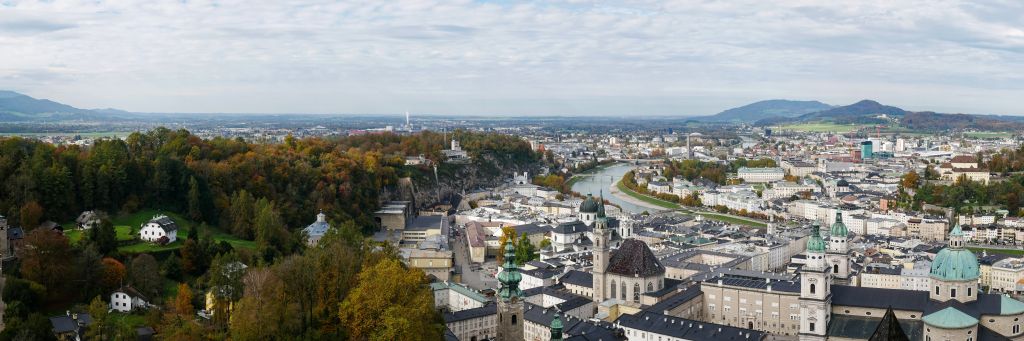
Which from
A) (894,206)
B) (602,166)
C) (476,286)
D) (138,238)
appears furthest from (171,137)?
(602,166)

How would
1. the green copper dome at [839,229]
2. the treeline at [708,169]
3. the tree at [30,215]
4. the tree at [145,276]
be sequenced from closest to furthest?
the tree at [145,276], the green copper dome at [839,229], the tree at [30,215], the treeline at [708,169]

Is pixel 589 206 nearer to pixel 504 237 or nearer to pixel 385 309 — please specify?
pixel 504 237

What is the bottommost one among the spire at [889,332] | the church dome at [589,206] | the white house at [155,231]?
the church dome at [589,206]

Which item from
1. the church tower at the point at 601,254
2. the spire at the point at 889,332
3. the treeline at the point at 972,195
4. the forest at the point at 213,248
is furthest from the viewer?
the treeline at the point at 972,195

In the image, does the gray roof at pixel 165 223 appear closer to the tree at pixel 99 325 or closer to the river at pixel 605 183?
the tree at pixel 99 325

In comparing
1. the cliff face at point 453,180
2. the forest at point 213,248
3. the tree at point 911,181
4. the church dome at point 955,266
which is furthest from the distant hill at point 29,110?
the church dome at point 955,266

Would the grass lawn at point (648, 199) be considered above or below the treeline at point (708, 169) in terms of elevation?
below
